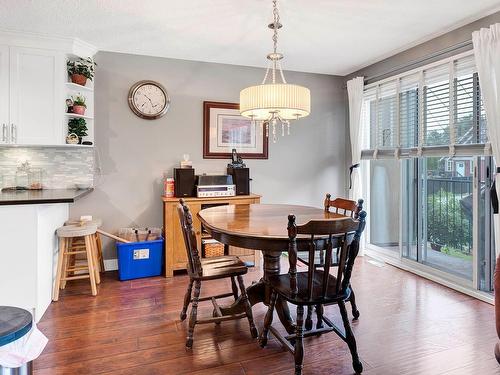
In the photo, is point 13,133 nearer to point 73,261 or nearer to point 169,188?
point 73,261

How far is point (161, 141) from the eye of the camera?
383cm

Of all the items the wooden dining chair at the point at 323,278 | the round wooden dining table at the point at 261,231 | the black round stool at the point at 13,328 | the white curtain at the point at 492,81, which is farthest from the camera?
the white curtain at the point at 492,81

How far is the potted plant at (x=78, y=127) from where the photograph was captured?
3.36m

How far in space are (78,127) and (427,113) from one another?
3425 millimetres

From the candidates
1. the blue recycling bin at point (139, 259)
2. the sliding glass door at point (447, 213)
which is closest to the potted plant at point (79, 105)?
the blue recycling bin at point (139, 259)

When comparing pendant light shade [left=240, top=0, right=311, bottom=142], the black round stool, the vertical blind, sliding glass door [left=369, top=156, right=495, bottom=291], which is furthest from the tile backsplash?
sliding glass door [left=369, top=156, right=495, bottom=291]

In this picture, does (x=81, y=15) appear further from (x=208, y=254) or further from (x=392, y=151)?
(x=392, y=151)

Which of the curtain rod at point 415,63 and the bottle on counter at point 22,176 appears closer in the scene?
the curtain rod at point 415,63

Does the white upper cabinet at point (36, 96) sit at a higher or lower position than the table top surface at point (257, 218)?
higher

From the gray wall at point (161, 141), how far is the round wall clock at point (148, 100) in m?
0.07

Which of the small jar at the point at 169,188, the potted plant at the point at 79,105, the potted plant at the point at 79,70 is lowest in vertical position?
the small jar at the point at 169,188

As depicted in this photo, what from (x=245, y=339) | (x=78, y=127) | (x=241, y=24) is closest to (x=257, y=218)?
(x=245, y=339)

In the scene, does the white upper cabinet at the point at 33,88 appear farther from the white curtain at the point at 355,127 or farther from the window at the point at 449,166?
the window at the point at 449,166

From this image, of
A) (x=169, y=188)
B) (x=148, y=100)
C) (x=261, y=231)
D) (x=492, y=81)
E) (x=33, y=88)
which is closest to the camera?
(x=261, y=231)
